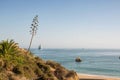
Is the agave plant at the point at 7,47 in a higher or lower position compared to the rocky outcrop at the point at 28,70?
higher

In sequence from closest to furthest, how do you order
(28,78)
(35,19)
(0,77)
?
(0,77) → (28,78) → (35,19)

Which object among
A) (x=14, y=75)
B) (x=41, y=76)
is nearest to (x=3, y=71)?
(x=14, y=75)

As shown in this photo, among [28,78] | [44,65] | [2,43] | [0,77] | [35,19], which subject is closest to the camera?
[0,77]

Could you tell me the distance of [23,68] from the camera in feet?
93.1

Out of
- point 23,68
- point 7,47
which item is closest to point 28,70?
point 23,68

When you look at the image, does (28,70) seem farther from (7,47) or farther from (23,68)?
(7,47)

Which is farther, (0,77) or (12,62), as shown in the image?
(12,62)

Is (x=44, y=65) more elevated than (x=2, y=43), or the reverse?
(x=2, y=43)

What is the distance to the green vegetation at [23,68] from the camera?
26.5m

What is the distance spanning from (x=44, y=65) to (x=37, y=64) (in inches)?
35.2

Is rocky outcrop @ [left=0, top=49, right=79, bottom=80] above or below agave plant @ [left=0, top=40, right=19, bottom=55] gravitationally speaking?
below

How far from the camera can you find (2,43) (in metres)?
29.4

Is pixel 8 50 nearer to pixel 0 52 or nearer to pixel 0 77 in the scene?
pixel 0 52

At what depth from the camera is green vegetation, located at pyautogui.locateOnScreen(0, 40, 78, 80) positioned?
26.5 metres
